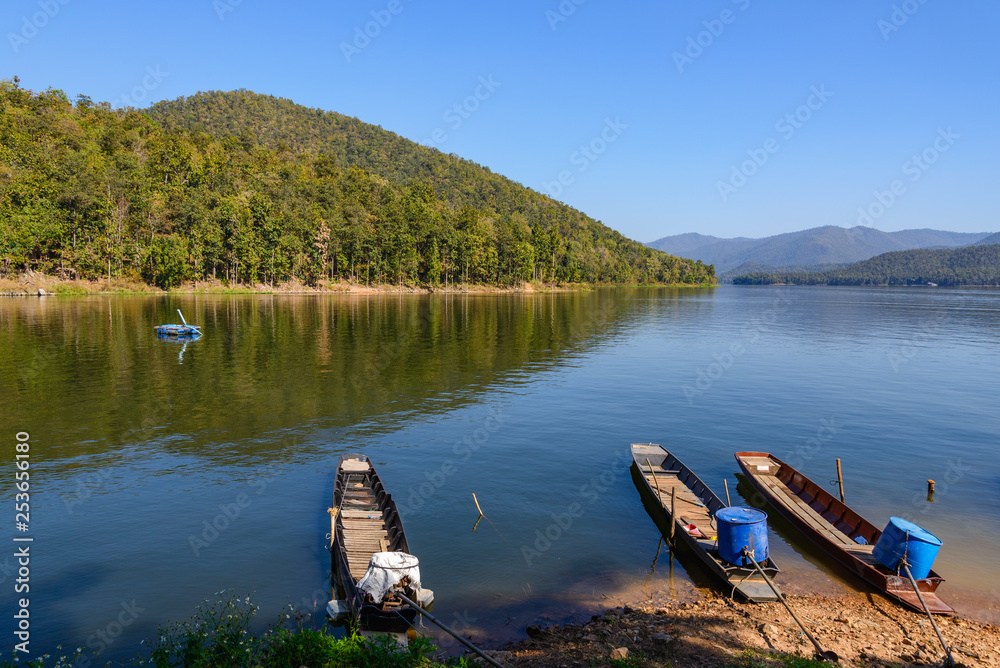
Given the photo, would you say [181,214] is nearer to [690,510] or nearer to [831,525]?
[690,510]

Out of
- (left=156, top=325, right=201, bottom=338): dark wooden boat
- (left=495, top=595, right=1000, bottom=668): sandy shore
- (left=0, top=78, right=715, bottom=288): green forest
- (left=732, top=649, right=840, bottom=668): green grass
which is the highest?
(left=0, top=78, right=715, bottom=288): green forest

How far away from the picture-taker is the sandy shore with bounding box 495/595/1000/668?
43.0 feet

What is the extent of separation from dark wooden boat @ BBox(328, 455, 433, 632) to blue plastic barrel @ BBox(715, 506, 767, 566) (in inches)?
362

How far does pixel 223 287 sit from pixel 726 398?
442 ft

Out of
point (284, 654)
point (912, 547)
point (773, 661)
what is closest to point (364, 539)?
point (284, 654)

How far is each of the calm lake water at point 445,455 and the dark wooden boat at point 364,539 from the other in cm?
108

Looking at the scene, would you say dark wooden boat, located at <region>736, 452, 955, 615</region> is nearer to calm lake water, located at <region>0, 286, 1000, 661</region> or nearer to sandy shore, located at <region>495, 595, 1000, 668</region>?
sandy shore, located at <region>495, 595, 1000, 668</region>

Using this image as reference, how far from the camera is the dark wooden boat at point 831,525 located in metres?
16.7

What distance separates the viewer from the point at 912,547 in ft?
54.5

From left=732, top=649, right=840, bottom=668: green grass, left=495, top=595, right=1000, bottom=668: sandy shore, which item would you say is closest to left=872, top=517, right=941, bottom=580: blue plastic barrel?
left=495, top=595, right=1000, bottom=668: sandy shore

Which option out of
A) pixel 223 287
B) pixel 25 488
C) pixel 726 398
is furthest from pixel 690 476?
pixel 223 287

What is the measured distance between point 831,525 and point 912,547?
3935mm

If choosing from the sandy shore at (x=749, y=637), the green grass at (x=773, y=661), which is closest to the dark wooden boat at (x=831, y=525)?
the sandy shore at (x=749, y=637)

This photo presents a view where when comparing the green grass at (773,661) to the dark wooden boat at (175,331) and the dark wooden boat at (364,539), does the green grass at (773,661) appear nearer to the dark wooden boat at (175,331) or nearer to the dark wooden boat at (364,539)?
the dark wooden boat at (364,539)
